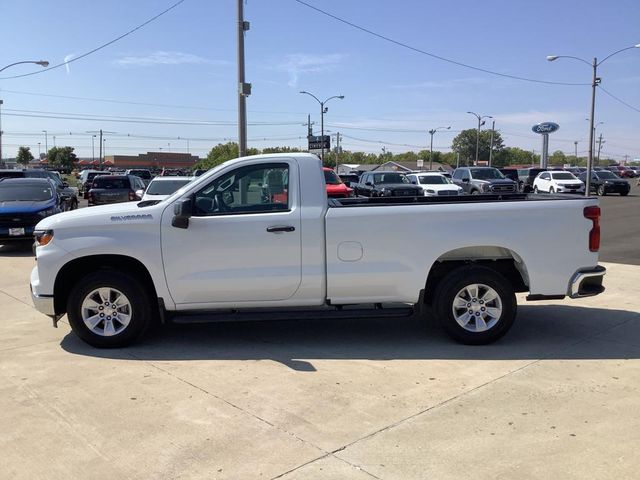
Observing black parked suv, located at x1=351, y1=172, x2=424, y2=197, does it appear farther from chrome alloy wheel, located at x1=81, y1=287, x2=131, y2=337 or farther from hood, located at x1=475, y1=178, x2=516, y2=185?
chrome alloy wheel, located at x1=81, y1=287, x2=131, y2=337

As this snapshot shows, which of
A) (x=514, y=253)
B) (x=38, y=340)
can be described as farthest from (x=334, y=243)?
(x=38, y=340)

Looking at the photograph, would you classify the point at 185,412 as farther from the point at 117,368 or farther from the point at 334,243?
the point at 334,243

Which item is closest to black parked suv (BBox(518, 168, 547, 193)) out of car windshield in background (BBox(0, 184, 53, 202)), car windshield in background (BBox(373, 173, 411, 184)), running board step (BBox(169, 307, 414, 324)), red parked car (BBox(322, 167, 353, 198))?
car windshield in background (BBox(373, 173, 411, 184))

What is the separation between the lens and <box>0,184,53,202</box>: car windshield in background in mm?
13438

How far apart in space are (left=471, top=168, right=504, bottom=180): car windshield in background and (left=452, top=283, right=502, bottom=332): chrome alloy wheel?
2602cm

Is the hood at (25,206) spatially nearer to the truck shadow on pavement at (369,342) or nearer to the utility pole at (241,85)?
the utility pole at (241,85)

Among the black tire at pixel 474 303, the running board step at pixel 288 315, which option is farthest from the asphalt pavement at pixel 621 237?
the running board step at pixel 288 315

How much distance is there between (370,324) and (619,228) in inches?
539

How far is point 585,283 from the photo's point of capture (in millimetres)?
5750

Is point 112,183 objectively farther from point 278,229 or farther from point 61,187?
point 278,229

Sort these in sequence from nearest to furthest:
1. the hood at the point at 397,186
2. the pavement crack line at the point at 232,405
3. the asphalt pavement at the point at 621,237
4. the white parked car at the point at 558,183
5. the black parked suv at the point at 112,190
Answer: the pavement crack line at the point at 232,405 → the asphalt pavement at the point at 621,237 → the black parked suv at the point at 112,190 → the hood at the point at 397,186 → the white parked car at the point at 558,183

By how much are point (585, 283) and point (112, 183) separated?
19509mm

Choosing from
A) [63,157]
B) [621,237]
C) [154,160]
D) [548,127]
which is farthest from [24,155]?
[621,237]

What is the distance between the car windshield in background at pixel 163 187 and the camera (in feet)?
48.1
